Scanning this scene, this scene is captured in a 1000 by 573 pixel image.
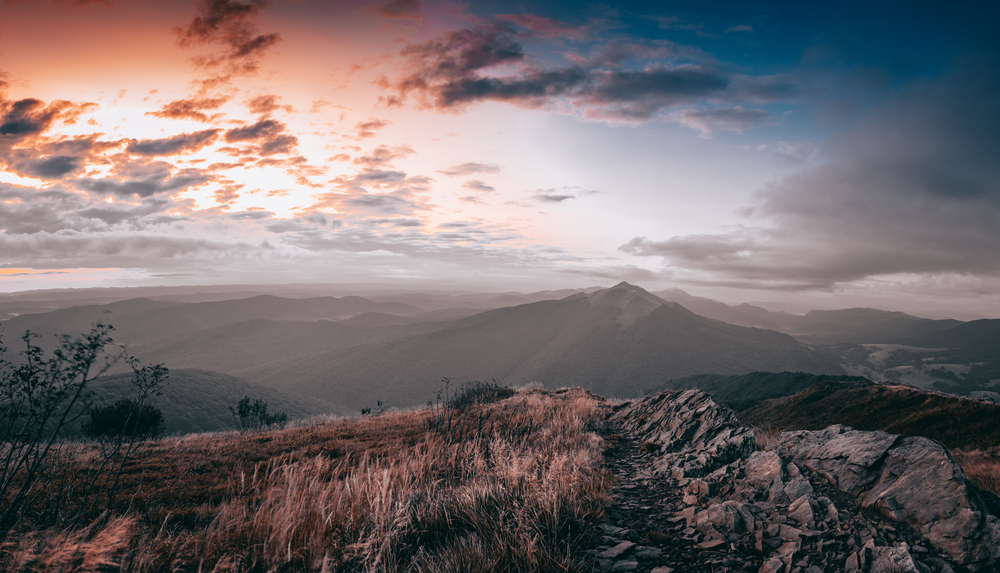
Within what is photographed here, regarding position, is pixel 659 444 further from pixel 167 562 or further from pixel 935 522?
pixel 167 562

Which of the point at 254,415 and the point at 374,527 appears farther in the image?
the point at 254,415

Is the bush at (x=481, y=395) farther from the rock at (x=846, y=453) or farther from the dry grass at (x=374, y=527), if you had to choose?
the rock at (x=846, y=453)

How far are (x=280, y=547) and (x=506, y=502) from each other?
2.48 meters

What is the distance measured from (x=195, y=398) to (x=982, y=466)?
75768 millimetres

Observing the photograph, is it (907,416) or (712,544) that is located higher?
(712,544)

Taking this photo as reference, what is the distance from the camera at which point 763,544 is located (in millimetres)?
4137

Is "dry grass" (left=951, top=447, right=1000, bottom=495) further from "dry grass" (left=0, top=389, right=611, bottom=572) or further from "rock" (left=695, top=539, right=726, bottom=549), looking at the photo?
"dry grass" (left=0, top=389, right=611, bottom=572)

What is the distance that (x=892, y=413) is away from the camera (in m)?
15.8

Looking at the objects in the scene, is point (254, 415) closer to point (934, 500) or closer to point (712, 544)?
point (712, 544)

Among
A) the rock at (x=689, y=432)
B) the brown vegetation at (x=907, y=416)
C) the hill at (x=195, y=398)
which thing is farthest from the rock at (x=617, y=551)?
the hill at (x=195, y=398)

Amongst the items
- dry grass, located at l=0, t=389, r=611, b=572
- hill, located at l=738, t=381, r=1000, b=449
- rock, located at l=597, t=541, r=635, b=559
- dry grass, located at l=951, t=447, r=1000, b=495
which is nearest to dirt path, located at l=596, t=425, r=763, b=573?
rock, located at l=597, t=541, r=635, b=559

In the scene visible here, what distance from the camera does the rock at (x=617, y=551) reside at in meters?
4.13

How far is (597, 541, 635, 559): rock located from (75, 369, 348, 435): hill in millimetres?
43114

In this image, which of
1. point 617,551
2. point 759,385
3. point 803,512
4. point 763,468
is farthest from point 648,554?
point 759,385
